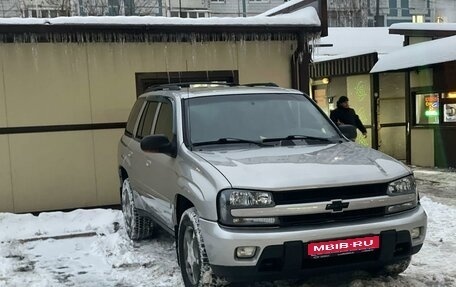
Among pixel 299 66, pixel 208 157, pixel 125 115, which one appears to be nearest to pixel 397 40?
pixel 299 66

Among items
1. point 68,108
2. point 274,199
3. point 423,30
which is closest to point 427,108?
point 423,30

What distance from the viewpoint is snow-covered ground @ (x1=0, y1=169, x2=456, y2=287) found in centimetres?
534

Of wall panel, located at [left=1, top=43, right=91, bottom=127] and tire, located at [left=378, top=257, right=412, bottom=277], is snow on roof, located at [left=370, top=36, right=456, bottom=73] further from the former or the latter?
tire, located at [left=378, top=257, right=412, bottom=277]

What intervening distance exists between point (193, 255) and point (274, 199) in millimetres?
1001

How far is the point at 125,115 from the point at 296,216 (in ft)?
18.3

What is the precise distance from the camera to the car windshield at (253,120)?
529 centimetres

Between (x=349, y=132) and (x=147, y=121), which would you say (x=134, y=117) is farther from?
(x=349, y=132)

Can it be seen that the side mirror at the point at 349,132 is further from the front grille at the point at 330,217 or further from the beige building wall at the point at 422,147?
the beige building wall at the point at 422,147

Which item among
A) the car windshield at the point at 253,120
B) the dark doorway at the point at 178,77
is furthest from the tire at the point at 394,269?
the dark doorway at the point at 178,77

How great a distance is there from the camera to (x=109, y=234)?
24.5ft

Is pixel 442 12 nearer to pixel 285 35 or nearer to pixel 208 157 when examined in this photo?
pixel 285 35

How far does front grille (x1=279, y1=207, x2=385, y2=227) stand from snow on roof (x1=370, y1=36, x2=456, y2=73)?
9124mm

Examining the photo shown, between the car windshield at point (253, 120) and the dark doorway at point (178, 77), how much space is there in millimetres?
3821

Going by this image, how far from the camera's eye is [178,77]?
9.46 metres
